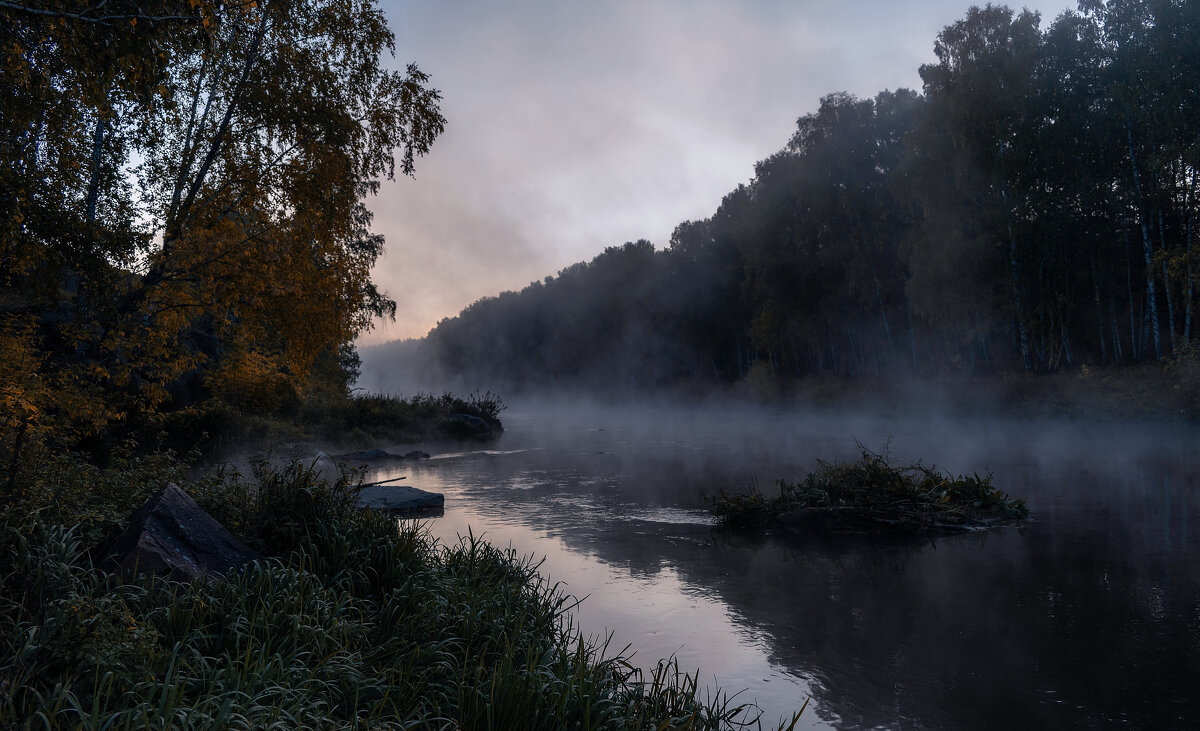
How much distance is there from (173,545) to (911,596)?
7.67m

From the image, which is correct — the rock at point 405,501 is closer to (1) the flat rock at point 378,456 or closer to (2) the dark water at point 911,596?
(2) the dark water at point 911,596

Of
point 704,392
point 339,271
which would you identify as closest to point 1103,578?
point 339,271

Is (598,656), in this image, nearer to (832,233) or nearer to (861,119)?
(832,233)

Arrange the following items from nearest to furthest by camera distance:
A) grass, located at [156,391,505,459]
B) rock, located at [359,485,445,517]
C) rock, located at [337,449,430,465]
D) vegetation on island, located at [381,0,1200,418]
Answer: rock, located at [359,485,445,517] → grass, located at [156,391,505,459] → rock, located at [337,449,430,465] → vegetation on island, located at [381,0,1200,418]

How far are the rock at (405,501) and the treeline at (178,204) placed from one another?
3.16 m

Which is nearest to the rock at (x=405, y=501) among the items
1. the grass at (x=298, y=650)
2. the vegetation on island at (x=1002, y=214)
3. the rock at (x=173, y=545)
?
the grass at (x=298, y=650)

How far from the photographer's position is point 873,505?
1188cm

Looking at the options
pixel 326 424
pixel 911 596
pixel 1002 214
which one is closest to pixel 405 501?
pixel 911 596

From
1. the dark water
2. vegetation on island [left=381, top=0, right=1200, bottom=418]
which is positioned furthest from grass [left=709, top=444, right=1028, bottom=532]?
vegetation on island [left=381, top=0, right=1200, bottom=418]

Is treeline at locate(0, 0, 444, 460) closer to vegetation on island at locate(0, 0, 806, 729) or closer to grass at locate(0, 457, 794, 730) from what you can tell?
vegetation on island at locate(0, 0, 806, 729)

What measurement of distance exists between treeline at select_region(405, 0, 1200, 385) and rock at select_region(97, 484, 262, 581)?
3041 centimetres

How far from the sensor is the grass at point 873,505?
11797mm

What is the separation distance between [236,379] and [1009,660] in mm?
20142

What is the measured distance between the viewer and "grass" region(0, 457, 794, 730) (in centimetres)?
371
